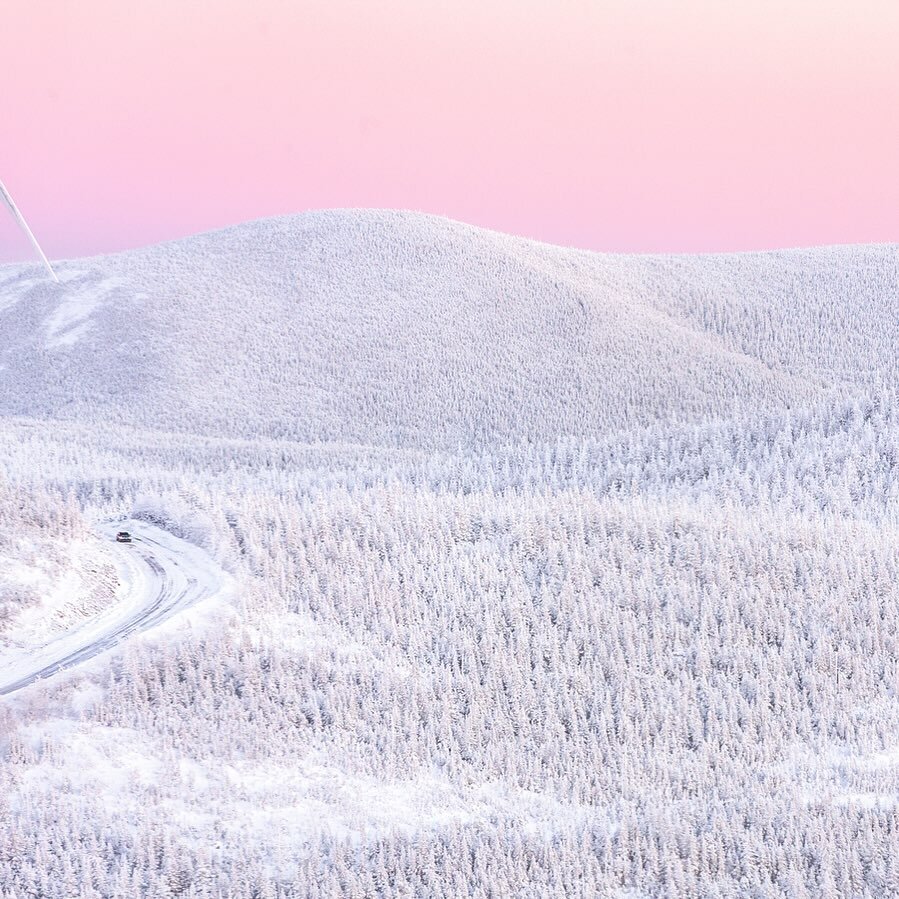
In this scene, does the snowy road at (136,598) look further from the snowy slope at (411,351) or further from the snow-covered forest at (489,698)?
the snowy slope at (411,351)

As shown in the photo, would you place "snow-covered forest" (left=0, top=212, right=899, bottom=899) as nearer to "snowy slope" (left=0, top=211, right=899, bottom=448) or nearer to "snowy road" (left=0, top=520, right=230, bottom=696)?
"snowy road" (left=0, top=520, right=230, bottom=696)

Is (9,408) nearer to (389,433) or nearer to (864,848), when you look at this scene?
(389,433)

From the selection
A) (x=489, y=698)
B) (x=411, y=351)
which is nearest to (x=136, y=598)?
(x=489, y=698)

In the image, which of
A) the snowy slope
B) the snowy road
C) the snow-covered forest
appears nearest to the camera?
the snow-covered forest

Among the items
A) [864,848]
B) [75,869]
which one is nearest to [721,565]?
[864,848]

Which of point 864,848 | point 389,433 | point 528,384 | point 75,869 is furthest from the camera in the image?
point 528,384

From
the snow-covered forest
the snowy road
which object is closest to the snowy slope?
the snow-covered forest

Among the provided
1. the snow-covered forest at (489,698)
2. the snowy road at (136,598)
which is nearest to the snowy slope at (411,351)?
the snow-covered forest at (489,698)

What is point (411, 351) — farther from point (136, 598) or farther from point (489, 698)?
point (489, 698)
